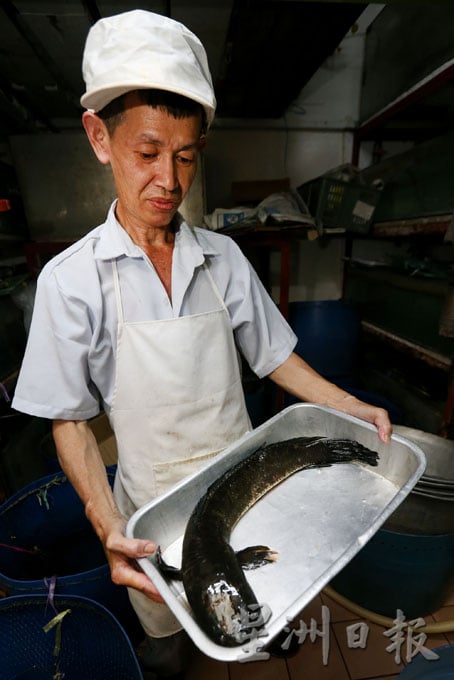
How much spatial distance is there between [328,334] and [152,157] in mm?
3063

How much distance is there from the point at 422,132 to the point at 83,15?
374cm

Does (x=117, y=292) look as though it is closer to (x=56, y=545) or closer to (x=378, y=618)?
(x=56, y=545)

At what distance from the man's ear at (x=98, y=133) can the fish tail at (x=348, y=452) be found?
1353 mm

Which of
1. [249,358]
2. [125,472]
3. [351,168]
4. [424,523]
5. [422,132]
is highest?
[422,132]

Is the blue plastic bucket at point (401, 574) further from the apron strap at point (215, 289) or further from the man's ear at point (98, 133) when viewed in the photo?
the man's ear at point (98, 133)

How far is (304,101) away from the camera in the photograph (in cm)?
401

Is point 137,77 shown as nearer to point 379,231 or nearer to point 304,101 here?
point 379,231

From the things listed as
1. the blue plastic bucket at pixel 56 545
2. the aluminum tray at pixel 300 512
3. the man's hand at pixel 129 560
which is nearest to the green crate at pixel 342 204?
the aluminum tray at pixel 300 512

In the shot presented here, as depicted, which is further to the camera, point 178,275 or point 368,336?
point 368,336

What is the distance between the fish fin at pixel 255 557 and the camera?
1015 millimetres

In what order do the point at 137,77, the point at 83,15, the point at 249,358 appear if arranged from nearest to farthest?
1. the point at 137,77
2. the point at 249,358
3. the point at 83,15

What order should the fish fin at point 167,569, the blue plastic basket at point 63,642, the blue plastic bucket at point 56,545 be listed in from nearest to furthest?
the fish fin at point 167,569
the blue plastic basket at point 63,642
the blue plastic bucket at point 56,545

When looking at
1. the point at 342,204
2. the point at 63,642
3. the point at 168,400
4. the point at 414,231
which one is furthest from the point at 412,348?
the point at 63,642

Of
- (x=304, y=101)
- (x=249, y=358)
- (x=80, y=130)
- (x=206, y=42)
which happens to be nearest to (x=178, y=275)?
(x=249, y=358)
